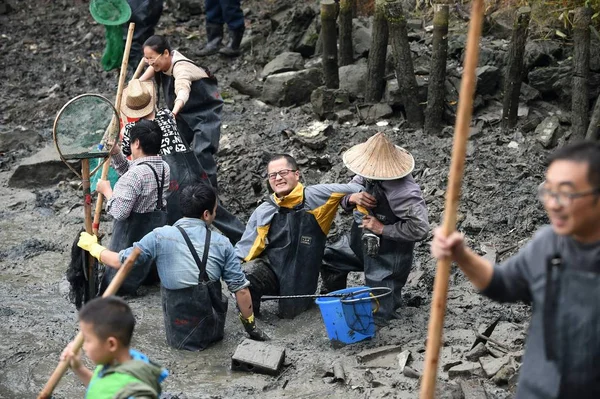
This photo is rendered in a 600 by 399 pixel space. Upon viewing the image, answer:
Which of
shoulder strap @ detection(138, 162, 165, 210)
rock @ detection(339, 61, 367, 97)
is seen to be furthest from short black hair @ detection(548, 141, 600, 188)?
rock @ detection(339, 61, 367, 97)

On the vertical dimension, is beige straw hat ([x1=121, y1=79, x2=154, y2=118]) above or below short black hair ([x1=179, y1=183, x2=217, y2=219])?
above

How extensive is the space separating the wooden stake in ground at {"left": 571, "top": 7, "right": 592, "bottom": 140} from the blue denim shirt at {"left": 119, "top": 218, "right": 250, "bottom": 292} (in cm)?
406

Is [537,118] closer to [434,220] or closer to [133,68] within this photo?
[434,220]

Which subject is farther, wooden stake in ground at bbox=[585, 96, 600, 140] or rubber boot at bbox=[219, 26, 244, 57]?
rubber boot at bbox=[219, 26, 244, 57]

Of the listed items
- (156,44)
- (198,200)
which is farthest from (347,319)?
(156,44)

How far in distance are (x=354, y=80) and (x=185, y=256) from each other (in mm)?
5304

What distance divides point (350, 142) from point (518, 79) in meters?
2.05

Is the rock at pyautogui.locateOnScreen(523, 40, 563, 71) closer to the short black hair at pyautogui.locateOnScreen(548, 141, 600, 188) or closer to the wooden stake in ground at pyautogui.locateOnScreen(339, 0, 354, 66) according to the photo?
the wooden stake in ground at pyautogui.locateOnScreen(339, 0, 354, 66)

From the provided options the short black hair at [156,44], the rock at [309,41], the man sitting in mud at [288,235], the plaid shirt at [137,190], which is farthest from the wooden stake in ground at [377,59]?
the plaid shirt at [137,190]

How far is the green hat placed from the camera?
10773 mm

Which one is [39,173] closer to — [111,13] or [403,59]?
[111,13]

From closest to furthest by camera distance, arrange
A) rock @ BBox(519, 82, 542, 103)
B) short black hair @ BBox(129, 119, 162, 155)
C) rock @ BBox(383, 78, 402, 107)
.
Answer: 1. short black hair @ BBox(129, 119, 162, 155)
2. rock @ BBox(519, 82, 542, 103)
3. rock @ BBox(383, 78, 402, 107)

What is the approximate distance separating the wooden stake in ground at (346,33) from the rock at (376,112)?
1.06m

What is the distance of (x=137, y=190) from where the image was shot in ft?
23.8
